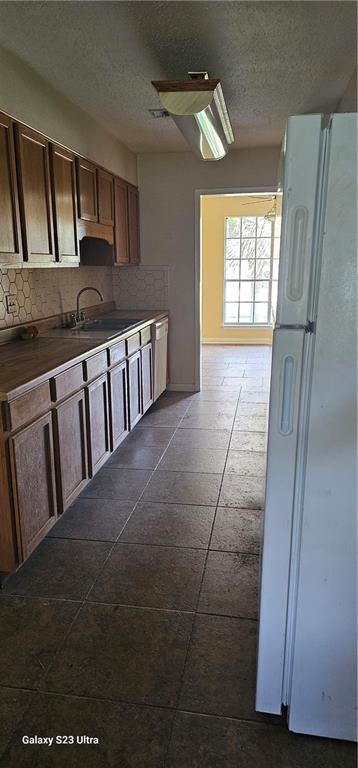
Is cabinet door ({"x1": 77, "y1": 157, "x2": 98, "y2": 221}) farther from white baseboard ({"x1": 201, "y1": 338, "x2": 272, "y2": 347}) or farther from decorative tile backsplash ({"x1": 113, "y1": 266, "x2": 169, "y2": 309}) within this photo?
white baseboard ({"x1": 201, "y1": 338, "x2": 272, "y2": 347})

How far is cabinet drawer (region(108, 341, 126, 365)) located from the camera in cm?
333

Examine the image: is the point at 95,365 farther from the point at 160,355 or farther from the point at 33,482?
the point at 160,355

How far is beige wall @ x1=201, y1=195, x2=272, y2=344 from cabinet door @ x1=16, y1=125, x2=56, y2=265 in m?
5.18

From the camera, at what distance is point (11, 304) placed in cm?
317

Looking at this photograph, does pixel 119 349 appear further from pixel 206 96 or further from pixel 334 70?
pixel 334 70

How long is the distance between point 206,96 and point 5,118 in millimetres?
1042

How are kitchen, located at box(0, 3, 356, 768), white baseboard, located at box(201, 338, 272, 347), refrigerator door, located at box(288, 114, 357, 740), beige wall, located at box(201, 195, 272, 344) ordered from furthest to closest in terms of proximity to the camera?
1. white baseboard, located at box(201, 338, 272, 347)
2. beige wall, located at box(201, 195, 272, 344)
3. kitchen, located at box(0, 3, 356, 768)
4. refrigerator door, located at box(288, 114, 357, 740)

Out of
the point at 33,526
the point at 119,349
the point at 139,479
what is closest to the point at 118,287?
the point at 119,349

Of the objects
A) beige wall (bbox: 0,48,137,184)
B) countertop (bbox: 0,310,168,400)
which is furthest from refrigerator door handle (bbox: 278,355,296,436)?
beige wall (bbox: 0,48,137,184)

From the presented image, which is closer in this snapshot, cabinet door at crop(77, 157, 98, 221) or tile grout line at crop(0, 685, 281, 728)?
tile grout line at crop(0, 685, 281, 728)

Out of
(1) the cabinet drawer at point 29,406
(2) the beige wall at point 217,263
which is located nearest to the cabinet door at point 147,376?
(1) the cabinet drawer at point 29,406

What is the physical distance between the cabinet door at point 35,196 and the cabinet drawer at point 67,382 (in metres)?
0.64

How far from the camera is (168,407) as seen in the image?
16.1 feet

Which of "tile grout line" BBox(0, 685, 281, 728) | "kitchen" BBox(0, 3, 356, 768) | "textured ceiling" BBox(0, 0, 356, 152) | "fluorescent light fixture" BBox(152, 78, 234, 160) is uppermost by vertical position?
"textured ceiling" BBox(0, 0, 356, 152)
